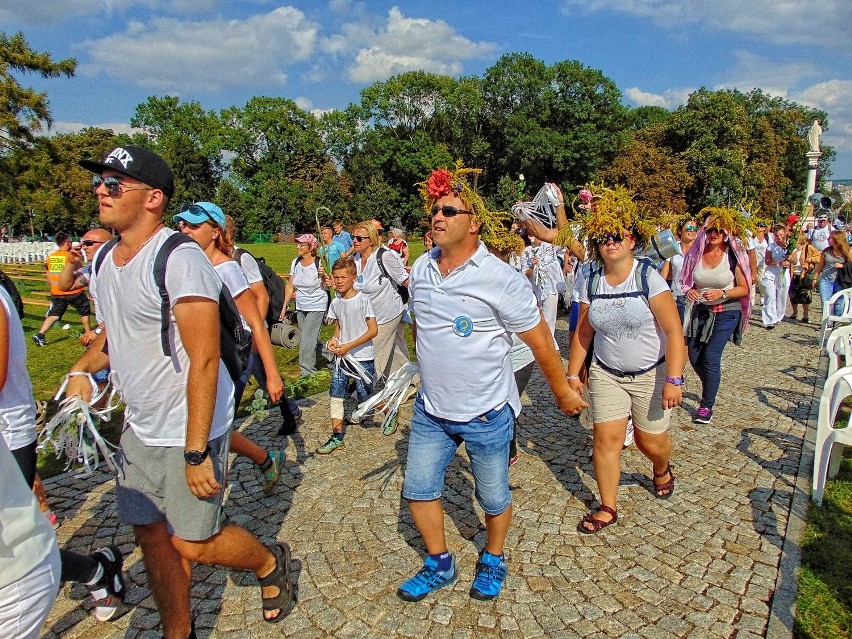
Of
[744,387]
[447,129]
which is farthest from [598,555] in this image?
[447,129]

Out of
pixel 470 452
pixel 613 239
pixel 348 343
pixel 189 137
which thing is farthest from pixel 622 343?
pixel 189 137

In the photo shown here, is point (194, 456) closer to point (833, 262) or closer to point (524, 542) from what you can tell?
point (524, 542)

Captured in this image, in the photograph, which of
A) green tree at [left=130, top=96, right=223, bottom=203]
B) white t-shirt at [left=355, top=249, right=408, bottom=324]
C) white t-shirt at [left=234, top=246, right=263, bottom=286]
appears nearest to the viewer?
white t-shirt at [left=234, top=246, right=263, bottom=286]

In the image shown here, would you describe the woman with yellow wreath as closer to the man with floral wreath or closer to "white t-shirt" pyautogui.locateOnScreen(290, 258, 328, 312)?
the man with floral wreath

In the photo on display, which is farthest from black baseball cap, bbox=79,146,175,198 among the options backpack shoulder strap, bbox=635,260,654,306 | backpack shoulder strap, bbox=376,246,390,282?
backpack shoulder strap, bbox=376,246,390,282

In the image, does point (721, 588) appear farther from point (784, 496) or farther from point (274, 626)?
point (274, 626)

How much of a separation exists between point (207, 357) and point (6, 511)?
2.95ft

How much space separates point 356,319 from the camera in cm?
548

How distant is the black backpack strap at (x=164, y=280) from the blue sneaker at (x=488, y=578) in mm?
2031

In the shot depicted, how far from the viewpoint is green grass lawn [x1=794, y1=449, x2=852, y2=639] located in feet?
9.73

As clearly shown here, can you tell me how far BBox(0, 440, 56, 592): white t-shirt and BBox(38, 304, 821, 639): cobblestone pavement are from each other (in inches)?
65.7

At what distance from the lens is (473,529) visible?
3.91 metres

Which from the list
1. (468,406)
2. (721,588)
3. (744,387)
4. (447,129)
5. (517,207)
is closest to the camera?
(468,406)

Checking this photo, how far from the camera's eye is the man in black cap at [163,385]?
231 centimetres
